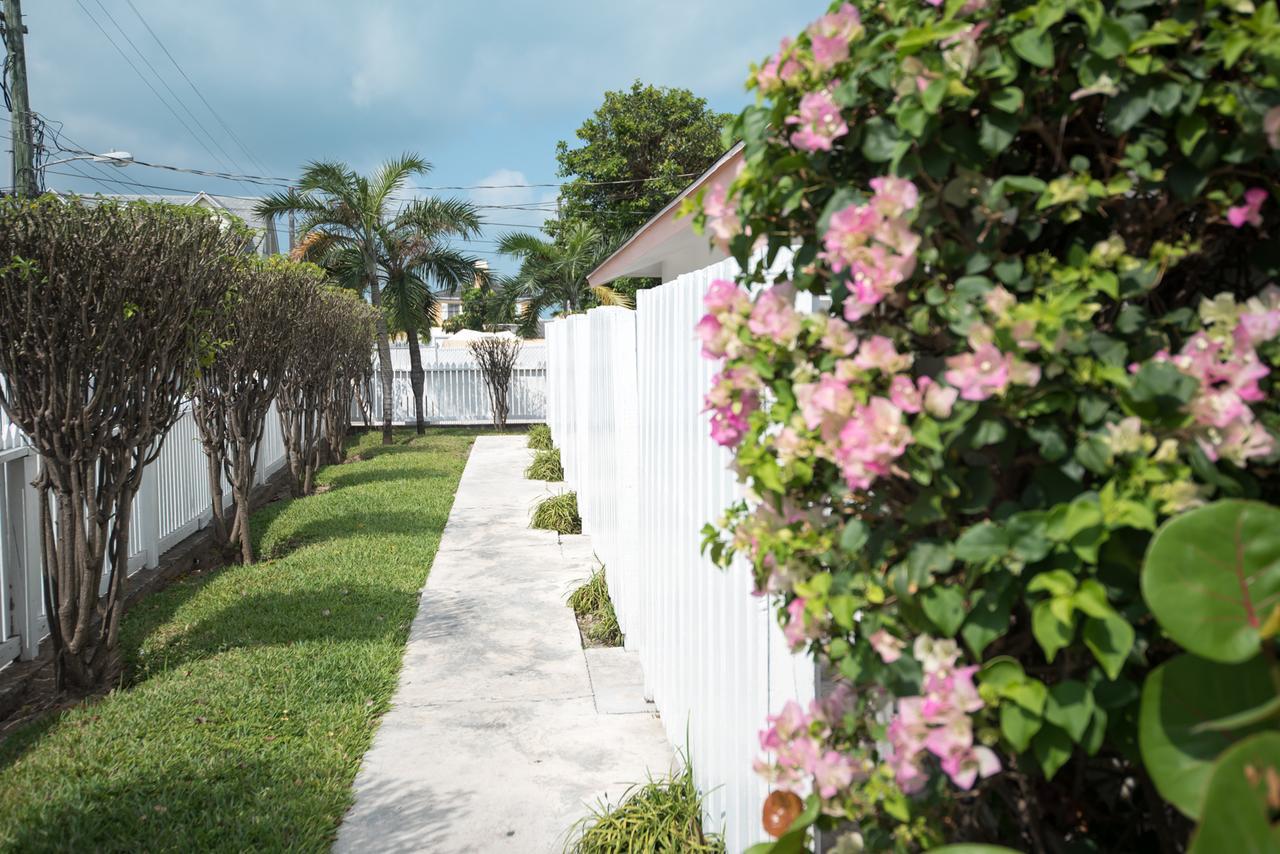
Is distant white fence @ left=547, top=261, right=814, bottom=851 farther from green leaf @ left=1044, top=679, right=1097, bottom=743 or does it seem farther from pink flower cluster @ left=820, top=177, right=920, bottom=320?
green leaf @ left=1044, top=679, right=1097, bottom=743

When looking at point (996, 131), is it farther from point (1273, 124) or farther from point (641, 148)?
point (641, 148)

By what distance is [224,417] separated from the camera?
27.7 ft

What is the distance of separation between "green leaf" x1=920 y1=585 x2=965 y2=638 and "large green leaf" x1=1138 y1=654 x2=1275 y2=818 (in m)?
0.23

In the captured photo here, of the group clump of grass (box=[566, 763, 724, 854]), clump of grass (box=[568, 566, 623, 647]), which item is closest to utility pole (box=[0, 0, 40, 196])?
clump of grass (box=[568, 566, 623, 647])

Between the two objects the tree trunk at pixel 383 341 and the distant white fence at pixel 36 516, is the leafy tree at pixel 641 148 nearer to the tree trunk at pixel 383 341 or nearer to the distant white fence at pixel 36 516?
the tree trunk at pixel 383 341

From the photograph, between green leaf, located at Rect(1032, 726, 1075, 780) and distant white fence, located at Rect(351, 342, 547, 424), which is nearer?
green leaf, located at Rect(1032, 726, 1075, 780)

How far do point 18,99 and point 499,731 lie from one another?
45.3 ft

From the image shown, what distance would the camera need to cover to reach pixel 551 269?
2408 centimetres

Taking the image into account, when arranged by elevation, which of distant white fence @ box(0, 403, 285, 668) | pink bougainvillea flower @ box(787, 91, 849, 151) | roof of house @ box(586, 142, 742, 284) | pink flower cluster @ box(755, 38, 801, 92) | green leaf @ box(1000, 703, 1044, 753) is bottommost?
distant white fence @ box(0, 403, 285, 668)

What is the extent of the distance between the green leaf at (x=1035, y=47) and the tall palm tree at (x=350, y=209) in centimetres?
1893

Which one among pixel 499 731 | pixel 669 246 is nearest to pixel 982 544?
pixel 499 731

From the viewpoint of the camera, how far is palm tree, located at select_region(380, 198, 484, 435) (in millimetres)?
20641

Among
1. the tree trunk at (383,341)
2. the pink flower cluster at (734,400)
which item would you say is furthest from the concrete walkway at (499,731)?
the tree trunk at (383,341)

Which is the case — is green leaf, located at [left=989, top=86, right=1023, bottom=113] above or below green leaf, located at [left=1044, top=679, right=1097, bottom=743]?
above
